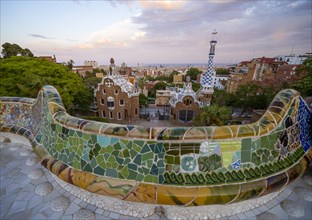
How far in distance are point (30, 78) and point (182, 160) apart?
1140cm

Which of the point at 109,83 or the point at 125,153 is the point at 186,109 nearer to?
the point at 109,83

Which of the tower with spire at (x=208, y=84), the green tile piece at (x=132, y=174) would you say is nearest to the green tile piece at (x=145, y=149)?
the green tile piece at (x=132, y=174)

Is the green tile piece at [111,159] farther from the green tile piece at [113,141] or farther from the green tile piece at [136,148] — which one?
the green tile piece at [136,148]

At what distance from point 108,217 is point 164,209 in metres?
0.85

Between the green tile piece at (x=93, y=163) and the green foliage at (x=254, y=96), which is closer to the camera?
the green tile piece at (x=93, y=163)

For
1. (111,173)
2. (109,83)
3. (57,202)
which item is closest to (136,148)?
(111,173)

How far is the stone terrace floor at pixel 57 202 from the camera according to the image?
7.95 feet

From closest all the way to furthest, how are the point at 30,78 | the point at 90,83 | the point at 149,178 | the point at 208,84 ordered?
the point at 149,178 → the point at 30,78 → the point at 208,84 → the point at 90,83

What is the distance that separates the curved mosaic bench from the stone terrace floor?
45 cm

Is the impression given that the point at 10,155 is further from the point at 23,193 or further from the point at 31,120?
the point at 23,193

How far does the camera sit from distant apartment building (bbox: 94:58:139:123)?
54.3 ft

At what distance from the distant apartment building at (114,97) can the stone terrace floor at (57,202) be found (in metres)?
13.7

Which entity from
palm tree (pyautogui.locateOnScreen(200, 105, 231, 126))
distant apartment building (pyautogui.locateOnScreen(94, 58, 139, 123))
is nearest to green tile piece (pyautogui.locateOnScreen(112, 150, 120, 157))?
palm tree (pyautogui.locateOnScreen(200, 105, 231, 126))

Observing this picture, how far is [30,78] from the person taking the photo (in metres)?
9.80
